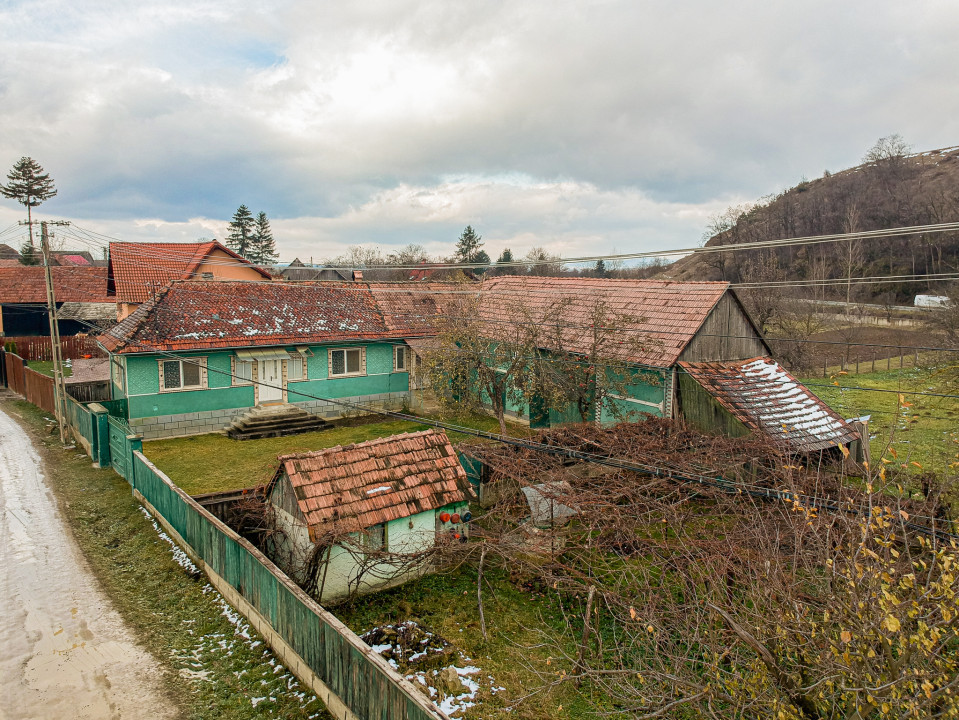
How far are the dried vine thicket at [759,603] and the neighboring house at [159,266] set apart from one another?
24252 millimetres

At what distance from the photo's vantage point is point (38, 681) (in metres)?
7.49

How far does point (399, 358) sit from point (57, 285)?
87.6 ft

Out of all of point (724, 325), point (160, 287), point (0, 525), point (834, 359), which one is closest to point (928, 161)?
point (834, 359)

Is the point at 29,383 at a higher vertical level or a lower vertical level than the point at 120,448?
higher

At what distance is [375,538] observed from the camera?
981cm

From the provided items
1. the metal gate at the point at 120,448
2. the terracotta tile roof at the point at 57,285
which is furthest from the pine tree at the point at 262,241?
the metal gate at the point at 120,448

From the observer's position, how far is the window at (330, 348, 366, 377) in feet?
74.4

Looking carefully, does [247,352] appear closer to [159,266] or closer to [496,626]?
[159,266]

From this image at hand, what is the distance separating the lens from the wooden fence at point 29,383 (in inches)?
840

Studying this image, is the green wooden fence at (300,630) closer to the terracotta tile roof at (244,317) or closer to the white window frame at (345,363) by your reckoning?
the terracotta tile roof at (244,317)

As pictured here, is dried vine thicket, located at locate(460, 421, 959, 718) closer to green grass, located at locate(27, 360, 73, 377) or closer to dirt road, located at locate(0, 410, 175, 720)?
dirt road, located at locate(0, 410, 175, 720)

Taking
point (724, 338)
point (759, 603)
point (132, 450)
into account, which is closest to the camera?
point (759, 603)

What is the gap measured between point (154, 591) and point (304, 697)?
426 centimetres

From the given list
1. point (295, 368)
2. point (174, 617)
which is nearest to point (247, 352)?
point (295, 368)
